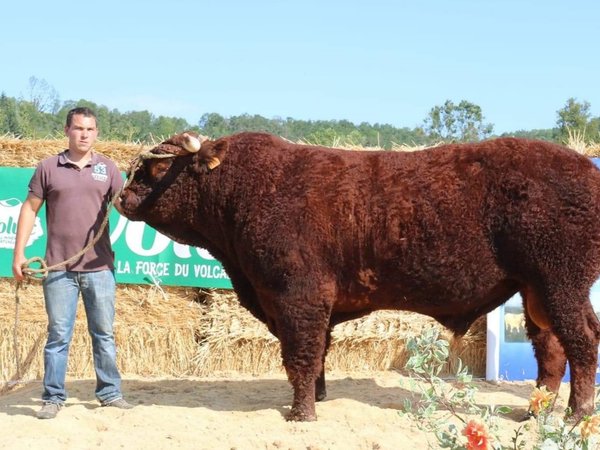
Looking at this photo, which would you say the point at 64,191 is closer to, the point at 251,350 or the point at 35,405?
the point at 35,405

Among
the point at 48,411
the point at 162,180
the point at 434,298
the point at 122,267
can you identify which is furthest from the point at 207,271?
the point at 434,298

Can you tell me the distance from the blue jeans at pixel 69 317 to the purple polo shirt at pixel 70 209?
8cm

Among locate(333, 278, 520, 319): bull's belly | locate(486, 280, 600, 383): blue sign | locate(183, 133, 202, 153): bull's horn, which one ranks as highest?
locate(183, 133, 202, 153): bull's horn

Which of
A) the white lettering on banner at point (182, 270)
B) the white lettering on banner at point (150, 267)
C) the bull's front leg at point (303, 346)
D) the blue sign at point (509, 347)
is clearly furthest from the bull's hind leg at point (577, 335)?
the white lettering on banner at point (150, 267)

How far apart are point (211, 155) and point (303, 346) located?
4.68 ft

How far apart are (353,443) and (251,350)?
2.87 m

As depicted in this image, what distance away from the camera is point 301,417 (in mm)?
5109

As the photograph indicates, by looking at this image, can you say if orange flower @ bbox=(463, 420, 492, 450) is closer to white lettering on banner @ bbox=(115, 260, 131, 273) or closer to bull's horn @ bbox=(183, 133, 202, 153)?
bull's horn @ bbox=(183, 133, 202, 153)

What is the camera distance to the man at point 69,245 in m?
5.23

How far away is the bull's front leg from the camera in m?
5.03

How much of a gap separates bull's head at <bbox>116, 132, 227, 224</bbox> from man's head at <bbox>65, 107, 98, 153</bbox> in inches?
13.9

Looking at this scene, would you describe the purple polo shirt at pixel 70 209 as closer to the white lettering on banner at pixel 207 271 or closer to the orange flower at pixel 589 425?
the white lettering on banner at pixel 207 271

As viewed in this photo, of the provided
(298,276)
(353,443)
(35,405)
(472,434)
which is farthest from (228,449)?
(472,434)

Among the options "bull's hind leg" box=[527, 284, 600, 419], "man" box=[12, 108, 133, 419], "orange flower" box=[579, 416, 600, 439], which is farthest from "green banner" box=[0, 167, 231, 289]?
"orange flower" box=[579, 416, 600, 439]
